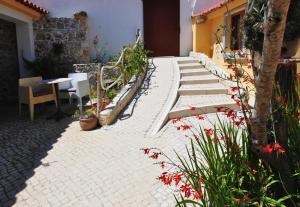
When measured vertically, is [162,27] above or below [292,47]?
above

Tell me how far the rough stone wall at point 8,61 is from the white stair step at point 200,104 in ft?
18.6

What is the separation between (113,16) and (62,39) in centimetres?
225

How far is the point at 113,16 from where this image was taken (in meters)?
11.4

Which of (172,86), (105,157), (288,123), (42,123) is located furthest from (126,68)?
(288,123)

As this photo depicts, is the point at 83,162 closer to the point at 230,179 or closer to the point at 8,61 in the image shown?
the point at 230,179

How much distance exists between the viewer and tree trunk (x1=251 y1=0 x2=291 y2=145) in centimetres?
171

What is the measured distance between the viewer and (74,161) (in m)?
4.61

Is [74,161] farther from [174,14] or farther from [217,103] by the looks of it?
[174,14]

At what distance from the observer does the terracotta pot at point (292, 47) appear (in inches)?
237

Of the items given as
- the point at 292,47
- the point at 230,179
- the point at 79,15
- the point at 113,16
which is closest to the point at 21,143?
the point at 230,179

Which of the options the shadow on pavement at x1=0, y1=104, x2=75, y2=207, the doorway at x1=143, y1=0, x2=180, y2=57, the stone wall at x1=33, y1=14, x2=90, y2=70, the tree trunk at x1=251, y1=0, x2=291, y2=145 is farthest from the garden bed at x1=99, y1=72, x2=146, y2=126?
the tree trunk at x1=251, y1=0, x2=291, y2=145

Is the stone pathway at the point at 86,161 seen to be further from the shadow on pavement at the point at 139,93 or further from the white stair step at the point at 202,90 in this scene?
the white stair step at the point at 202,90

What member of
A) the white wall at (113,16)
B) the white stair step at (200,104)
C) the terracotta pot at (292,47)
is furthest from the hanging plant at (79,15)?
the terracotta pot at (292,47)

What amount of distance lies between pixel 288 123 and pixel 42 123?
5.58 m
